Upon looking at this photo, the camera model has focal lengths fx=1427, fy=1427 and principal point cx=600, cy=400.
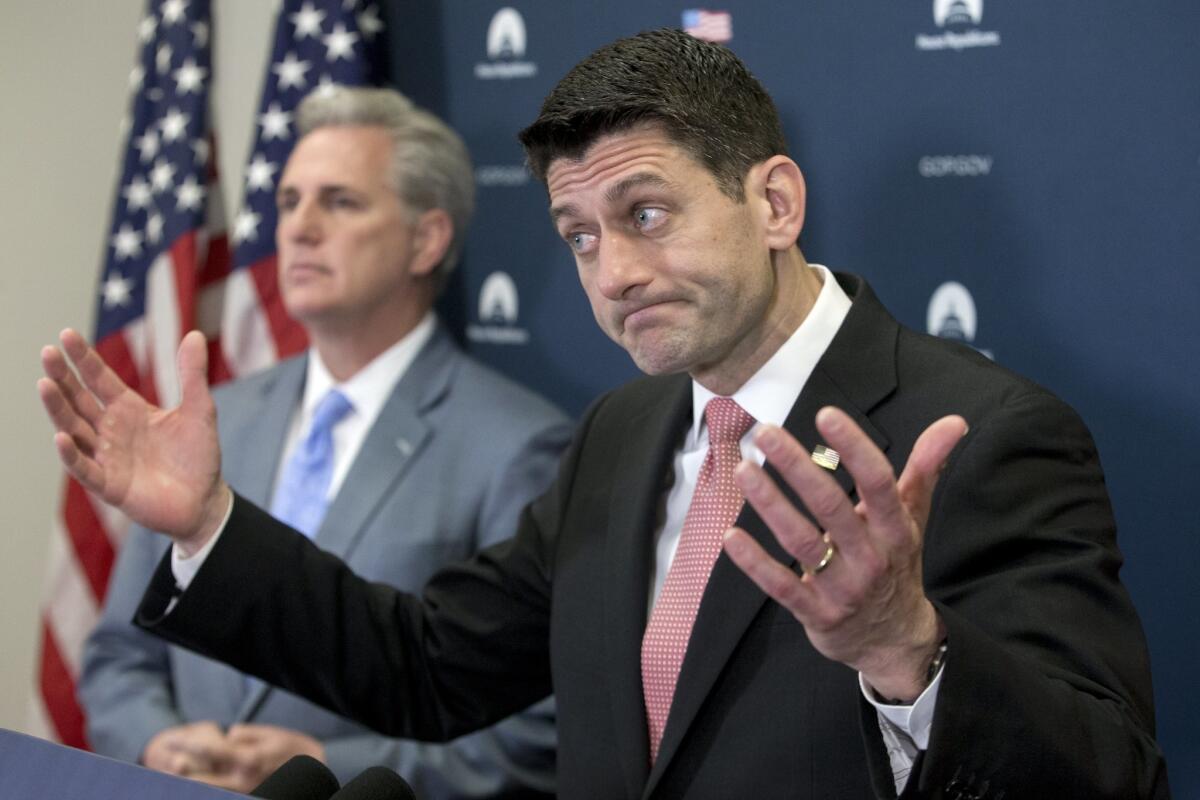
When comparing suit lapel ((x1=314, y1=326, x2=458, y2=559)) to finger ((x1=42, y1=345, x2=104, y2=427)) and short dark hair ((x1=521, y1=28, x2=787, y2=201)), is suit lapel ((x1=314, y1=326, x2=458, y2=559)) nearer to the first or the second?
finger ((x1=42, y1=345, x2=104, y2=427))

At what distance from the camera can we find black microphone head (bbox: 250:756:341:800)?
126 cm

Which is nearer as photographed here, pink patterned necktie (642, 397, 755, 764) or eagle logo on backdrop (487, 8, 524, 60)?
pink patterned necktie (642, 397, 755, 764)

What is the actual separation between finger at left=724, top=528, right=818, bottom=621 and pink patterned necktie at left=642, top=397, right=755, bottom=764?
1.73 feet

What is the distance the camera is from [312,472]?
123 inches

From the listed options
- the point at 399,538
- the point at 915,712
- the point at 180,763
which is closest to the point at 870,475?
the point at 915,712

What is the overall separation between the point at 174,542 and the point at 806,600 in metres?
1.08

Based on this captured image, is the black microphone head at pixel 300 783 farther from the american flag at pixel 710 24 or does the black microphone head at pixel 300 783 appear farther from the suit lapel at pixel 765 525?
the american flag at pixel 710 24

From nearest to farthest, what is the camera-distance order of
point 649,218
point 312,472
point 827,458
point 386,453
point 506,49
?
point 827,458
point 649,218
point 386,453
point 312,472
point 506,49

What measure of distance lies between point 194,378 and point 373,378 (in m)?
1.24

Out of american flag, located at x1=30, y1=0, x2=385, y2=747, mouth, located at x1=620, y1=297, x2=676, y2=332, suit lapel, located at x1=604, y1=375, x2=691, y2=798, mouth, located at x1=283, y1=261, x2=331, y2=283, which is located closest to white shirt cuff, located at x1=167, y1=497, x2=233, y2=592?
suit lapel, located at x1=604, y1=375, x2=691, y2=798

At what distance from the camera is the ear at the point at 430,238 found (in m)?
3.33

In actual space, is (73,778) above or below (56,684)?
above

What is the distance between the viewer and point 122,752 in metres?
3.03

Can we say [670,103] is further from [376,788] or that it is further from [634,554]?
[376,788]
